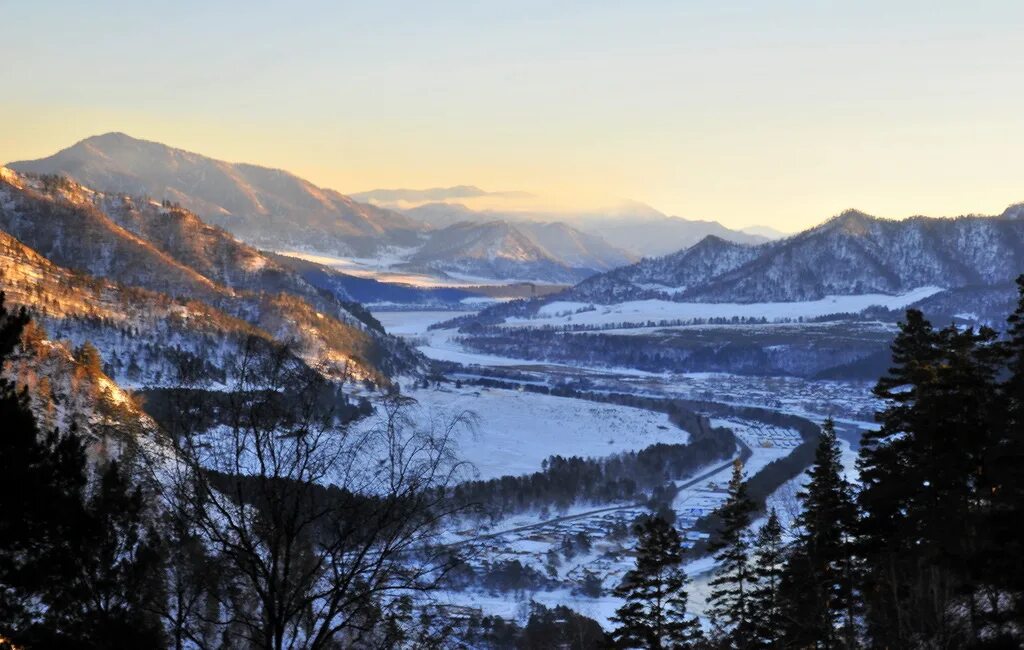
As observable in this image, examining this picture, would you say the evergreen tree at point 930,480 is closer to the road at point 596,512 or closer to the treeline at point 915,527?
the treeline at point 915,527

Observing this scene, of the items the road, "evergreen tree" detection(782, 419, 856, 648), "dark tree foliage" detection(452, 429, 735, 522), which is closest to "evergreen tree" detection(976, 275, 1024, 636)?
"evergreen tree" detection(782, 419, 856, 648)

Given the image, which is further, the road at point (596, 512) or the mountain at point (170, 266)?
the mountain at point (170, 266)

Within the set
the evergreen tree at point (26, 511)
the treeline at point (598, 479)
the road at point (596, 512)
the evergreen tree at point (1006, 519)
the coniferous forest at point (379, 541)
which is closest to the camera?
the coniferous forest at point (379, 541)

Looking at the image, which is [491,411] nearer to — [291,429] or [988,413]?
[988,413]

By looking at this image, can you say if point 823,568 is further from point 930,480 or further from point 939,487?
point 939,487

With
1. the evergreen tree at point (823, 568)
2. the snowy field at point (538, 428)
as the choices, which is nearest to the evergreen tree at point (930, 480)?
the evergreen tree at point (823, 568)
